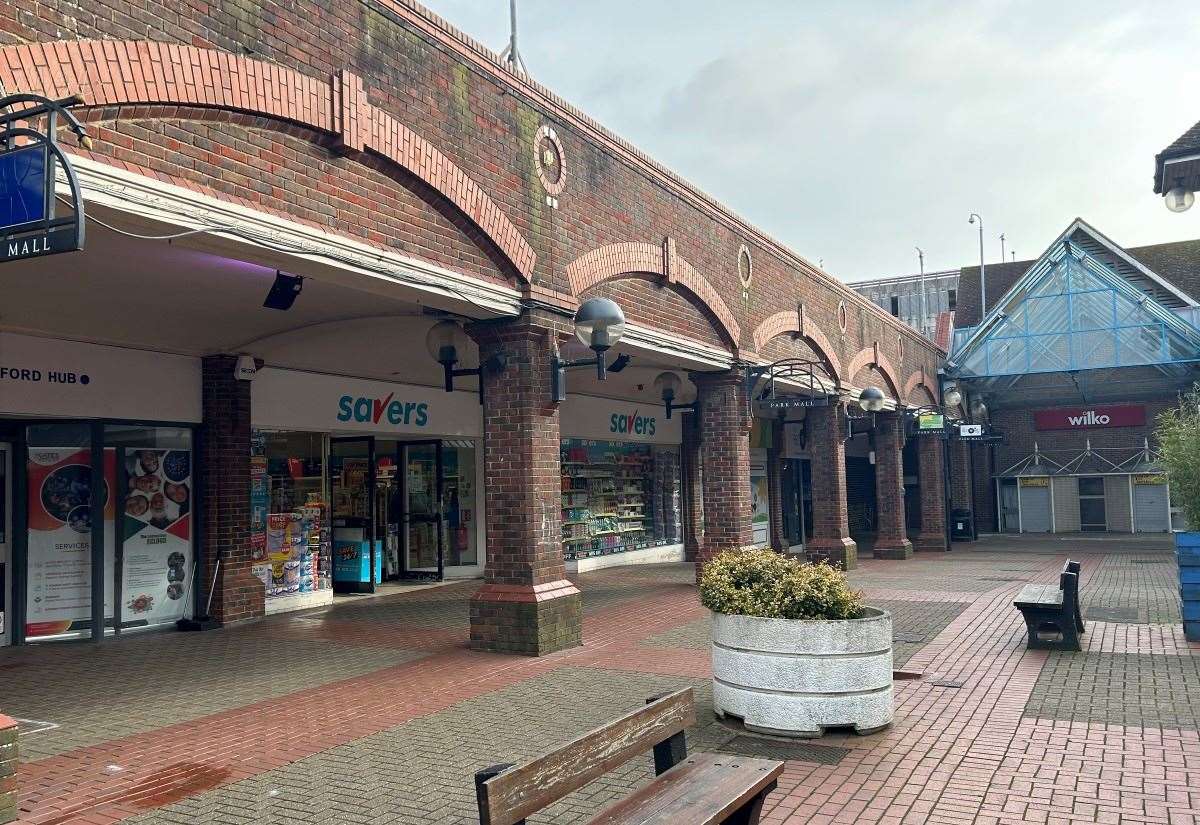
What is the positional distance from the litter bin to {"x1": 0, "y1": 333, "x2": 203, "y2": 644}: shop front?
21.0 metres

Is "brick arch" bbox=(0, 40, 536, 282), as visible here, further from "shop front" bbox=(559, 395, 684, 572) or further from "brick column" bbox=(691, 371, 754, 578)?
"shop front" bbox=(559, 395, 684, 572)

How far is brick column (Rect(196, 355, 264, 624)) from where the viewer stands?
10.8 meters

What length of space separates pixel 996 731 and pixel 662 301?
711 centimetres

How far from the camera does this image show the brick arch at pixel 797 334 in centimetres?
1483

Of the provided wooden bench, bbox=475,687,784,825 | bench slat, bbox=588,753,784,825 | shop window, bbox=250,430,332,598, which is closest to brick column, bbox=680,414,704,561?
shop window, bbox=250,430,332,598

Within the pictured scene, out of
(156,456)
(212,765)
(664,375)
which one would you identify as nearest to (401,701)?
(212,765)

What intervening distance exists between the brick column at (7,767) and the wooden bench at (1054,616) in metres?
7.96

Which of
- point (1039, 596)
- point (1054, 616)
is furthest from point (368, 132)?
point (1039, 596)

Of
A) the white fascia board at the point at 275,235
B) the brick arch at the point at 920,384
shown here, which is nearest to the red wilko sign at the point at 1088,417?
the brick arch at the point at 920,384

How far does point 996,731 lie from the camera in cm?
609

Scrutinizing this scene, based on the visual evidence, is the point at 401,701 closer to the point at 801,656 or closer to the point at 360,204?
the point at 801,656

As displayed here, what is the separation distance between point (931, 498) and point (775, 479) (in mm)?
4005

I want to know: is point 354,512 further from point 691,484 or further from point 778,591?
point 778,591

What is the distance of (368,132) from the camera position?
725 cm
